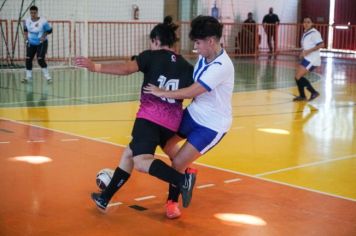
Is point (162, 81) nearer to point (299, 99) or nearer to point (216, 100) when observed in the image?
point (216, 100)

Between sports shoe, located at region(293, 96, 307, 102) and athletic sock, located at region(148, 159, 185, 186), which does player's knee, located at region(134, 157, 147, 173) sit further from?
sports shoe, located at region(293, 96, 307, 102)

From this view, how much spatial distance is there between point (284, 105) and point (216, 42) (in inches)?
297

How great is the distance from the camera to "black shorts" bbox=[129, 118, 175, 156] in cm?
468

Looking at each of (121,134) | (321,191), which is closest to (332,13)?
(121,134)

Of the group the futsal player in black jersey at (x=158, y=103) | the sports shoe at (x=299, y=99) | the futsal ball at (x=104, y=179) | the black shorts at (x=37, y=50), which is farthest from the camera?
the black shorts at (x=37, y=50)

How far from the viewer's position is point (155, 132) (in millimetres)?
4781

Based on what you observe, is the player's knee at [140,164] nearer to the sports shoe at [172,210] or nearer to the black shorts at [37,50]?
Result: the sports shoe at [172,210]

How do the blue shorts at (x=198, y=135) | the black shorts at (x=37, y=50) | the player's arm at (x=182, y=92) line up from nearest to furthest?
the player's arm at (x=182, y=92), the blue shorts at (x=198, y=135), the black shorts at (x=37, y=50)

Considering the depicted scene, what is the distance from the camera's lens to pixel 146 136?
4715mm

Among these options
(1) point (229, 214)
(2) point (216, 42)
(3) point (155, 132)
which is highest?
(2) point (216, 42)

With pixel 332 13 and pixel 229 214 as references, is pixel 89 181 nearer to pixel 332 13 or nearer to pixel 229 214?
pixel 229 214

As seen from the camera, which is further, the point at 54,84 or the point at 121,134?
the point at 54,84

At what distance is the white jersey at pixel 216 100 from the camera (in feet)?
15.5

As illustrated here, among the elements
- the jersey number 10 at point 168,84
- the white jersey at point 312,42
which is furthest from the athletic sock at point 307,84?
the jersey number 10 at point 168,84
